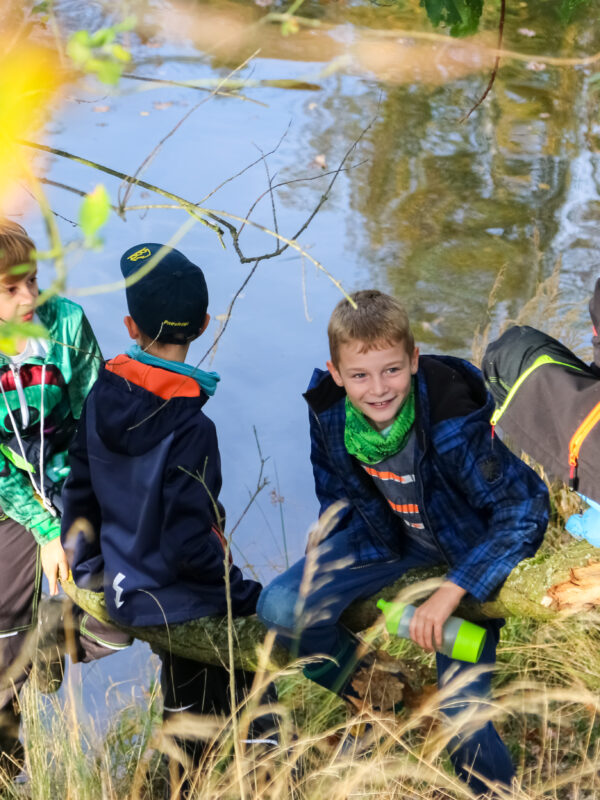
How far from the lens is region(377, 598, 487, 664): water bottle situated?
222cm

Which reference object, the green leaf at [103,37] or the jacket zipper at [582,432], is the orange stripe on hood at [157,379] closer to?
the jacket zipper at [582,432]

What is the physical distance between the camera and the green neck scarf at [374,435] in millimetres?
2285

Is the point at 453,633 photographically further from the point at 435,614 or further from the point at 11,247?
the point at 11,247

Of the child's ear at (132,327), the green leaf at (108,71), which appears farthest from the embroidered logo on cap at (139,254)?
the green leaf at (108,71)

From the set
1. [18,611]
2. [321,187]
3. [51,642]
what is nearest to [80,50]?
[18,611]

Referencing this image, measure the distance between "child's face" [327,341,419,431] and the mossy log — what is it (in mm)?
468

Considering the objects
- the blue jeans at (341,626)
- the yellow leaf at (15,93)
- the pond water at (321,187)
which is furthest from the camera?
the pond water at (321,187)

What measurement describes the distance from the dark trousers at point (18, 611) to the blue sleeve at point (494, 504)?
1.14m

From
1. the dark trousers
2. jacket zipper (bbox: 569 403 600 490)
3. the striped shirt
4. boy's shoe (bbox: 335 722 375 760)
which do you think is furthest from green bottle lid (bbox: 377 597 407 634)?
the dark trousers

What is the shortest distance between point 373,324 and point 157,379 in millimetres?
577

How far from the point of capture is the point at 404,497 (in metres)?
2.38

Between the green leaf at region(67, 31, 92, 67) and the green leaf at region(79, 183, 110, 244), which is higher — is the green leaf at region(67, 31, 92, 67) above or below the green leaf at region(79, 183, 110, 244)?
above

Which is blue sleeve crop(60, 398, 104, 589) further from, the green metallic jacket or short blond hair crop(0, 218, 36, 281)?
short blond hair crop(0, 218, 36, 281)

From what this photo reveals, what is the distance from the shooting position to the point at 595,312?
2.10 m
